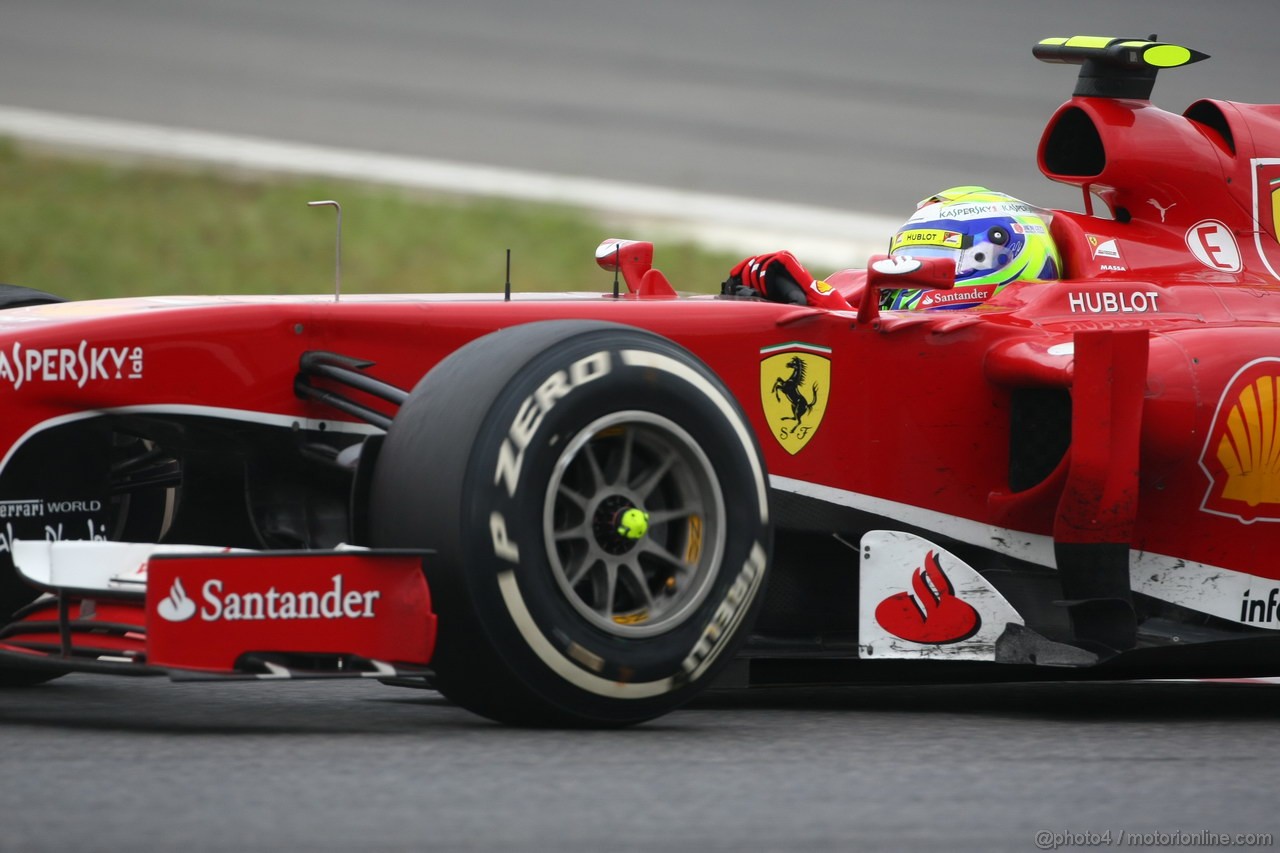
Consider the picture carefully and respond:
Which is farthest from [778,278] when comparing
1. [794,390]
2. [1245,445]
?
[1245,445]

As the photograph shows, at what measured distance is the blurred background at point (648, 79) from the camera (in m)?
16.4

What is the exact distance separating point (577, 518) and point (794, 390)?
0.92 m

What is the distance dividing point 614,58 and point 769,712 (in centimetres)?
1514

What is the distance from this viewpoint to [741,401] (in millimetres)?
4926

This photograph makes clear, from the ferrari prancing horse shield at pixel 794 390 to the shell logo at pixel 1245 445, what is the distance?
3.51 feet

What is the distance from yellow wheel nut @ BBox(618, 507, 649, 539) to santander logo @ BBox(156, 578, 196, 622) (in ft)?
3.07

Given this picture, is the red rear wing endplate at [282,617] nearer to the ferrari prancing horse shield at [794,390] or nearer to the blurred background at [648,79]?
the ferrari prancing horse shield at [794,390]

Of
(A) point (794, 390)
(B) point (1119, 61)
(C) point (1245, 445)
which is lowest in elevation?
(C) point (1245, 445)

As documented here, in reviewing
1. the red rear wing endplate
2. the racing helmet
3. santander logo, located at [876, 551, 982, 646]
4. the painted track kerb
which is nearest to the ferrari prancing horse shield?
santander logo, located at [876, 551, 982, 646]

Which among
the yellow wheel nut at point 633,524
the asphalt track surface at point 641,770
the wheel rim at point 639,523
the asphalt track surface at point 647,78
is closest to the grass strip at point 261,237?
the asphalt track surface at point 647,78

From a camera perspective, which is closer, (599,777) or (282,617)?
(599,777)

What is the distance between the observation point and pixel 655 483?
432 cm

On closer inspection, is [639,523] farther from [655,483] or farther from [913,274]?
[913,274]

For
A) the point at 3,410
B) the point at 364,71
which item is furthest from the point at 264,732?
the point at 364,71
